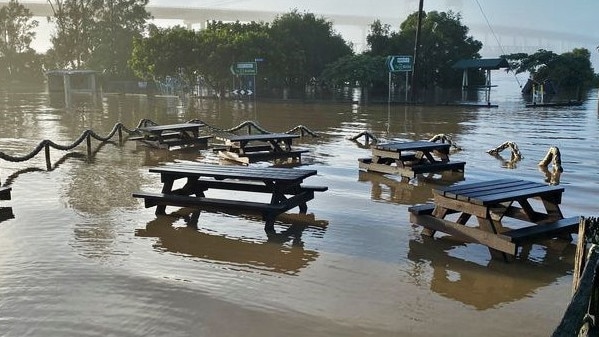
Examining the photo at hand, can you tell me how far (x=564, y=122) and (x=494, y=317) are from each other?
22602 mm

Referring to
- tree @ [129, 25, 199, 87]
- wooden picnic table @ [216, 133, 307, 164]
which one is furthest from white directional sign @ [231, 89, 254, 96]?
wooden picnic table @ [216, 133, 307, 164]

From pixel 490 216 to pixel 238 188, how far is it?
3.61 m

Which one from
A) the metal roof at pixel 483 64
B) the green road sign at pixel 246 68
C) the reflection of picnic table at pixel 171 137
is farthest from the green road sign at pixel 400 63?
the reflection of picnic table at pixel 171 137

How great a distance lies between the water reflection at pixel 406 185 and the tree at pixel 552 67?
1511 inches

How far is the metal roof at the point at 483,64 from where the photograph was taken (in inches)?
1581

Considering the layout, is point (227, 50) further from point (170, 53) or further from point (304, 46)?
point (304, 46)

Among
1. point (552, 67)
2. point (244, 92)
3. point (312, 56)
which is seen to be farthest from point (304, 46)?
point (552, 67)

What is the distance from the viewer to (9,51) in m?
92.3

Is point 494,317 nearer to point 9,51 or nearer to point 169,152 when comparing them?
point 169,152

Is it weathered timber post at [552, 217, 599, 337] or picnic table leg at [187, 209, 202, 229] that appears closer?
weathered timber post at [552, 217, 599, 337]

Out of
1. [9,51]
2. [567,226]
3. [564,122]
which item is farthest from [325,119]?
[9,51]

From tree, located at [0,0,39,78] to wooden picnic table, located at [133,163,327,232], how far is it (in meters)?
93.4

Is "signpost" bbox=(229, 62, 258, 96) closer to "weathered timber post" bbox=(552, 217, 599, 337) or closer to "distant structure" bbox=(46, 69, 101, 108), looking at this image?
"distant structure" bbox=(46, 69, 101, 108)

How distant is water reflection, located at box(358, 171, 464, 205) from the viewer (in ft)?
31.3
